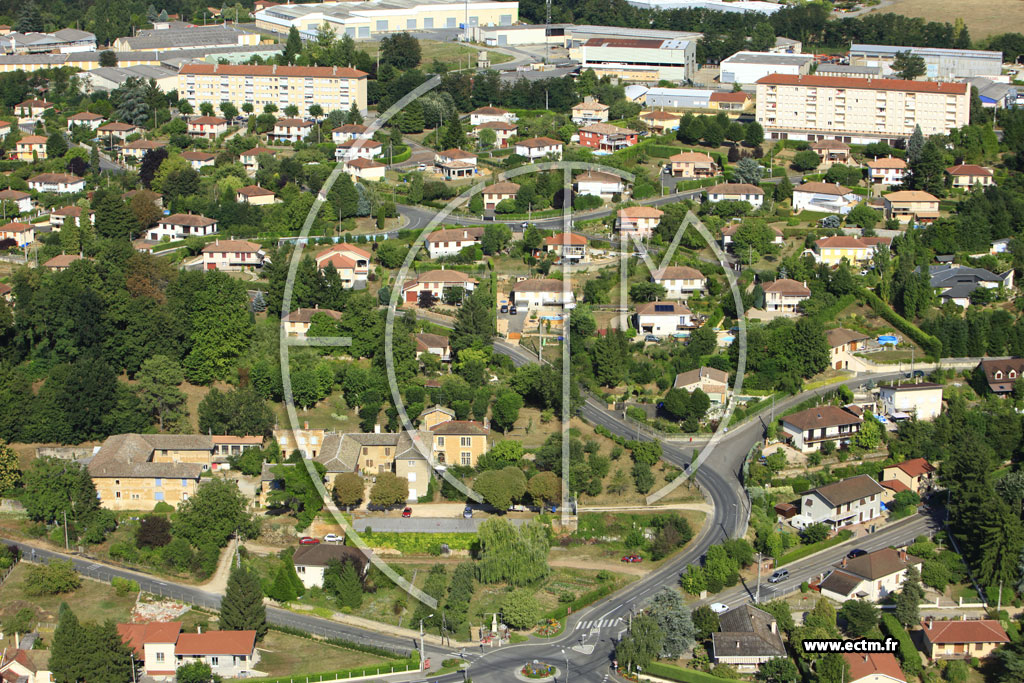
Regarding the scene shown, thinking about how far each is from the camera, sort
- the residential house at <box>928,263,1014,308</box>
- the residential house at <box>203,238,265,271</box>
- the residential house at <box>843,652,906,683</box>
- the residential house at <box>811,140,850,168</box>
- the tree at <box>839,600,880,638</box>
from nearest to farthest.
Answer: the residential house at <box>843,652,906,683</box>
the tree at <box>839,600,880,638</box>
the residential house at <box>928,263,1014,308</box>
the residential house at <box>203,238,265,271</box>
the residential house at <box>811,140,850,168</box>

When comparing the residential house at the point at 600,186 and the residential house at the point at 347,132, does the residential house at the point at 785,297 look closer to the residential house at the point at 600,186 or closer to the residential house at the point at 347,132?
the residential house at the point at 600,186

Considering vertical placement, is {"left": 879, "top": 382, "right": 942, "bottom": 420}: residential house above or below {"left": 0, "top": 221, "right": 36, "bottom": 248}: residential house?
below

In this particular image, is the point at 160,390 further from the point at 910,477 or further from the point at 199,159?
the point at 199,159

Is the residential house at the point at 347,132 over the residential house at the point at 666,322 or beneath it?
over

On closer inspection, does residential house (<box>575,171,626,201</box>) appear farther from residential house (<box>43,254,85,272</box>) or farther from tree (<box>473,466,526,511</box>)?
tree (<box>473,466,526,511</box>)

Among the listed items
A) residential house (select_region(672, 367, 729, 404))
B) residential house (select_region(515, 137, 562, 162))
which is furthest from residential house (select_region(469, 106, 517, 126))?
residential house (select_region(672, 367, 729, 404))

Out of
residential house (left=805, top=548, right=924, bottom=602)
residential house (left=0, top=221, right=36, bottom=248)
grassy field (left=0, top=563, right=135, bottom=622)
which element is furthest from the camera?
residential house (left=0, top=221, right=36, bottom=248)

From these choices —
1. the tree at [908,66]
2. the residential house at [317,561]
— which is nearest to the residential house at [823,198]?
the tree at [908,66]
